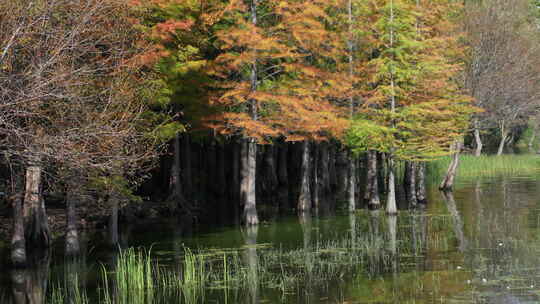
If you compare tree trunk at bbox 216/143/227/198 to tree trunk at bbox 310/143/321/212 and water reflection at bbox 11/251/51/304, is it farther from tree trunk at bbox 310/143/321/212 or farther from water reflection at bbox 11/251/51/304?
water reflection at bbox 11/251/51/304

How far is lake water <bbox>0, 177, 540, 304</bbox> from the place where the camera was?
761 inches

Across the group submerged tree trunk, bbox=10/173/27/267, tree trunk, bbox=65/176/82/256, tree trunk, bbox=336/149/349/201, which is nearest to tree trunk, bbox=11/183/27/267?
submerged tree trunk, bbox=10/173/27/267

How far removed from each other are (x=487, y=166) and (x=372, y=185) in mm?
33559

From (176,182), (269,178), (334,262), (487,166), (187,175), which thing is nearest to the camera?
(334,262)

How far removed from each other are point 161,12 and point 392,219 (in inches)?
576

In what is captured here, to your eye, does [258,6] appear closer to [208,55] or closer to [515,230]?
[208,55]

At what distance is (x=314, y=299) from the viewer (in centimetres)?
1875

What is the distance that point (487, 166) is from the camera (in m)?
73.2

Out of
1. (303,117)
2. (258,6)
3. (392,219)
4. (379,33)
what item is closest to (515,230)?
(392,219)

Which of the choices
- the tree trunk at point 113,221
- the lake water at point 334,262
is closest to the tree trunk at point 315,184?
the lake water at point 334,262

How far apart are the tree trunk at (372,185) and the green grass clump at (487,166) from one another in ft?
71.1

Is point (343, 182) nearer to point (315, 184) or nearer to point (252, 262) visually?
point (315, 184)

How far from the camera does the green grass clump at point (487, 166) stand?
69.4m

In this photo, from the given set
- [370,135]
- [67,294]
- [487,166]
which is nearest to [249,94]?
[370,135]
